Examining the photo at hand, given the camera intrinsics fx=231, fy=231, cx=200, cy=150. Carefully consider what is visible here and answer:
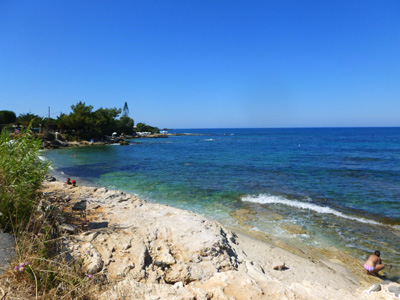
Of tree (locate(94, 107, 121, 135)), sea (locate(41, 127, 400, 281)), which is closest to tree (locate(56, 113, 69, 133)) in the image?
tree (locate(94, 107, 121, 135))

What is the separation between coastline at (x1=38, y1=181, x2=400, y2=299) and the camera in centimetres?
449

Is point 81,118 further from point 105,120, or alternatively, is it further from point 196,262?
point 196,262

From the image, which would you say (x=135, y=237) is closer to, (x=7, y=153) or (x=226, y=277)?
(x=226, y=277)

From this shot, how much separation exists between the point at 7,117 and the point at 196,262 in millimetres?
64369

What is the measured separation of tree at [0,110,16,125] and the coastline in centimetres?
5550

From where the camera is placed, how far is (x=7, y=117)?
5212cm

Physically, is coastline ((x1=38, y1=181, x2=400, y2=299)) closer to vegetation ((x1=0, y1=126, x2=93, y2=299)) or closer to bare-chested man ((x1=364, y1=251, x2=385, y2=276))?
bare-chested man ((x1=364, y1=251, x2=385, y2=276))

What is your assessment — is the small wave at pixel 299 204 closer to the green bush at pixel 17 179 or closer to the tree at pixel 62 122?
the green bush at pixel 17 179

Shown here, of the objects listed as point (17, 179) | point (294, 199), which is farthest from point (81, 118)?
point (17, 179)

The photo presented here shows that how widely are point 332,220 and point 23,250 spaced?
1232 cm

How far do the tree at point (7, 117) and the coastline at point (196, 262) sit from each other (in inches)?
2185

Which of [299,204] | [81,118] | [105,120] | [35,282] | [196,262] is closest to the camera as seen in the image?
[35,282]

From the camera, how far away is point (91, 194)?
1149cm

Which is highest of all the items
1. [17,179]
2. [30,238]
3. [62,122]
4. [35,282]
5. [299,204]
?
[62,122]
